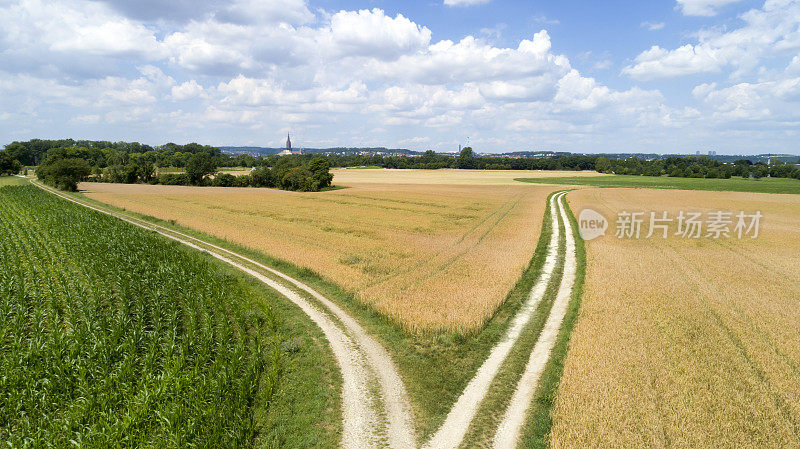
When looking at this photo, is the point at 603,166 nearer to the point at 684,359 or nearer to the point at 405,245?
the point at 405,245

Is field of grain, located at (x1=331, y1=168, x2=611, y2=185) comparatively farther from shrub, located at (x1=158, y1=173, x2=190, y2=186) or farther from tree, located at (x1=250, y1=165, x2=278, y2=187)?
shrub, located at (x1=158, y1=173, x2=190, y2=186)

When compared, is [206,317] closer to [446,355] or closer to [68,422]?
[68,422]

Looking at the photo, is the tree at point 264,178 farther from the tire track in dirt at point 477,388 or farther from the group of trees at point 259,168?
the tire track in dirt at point 477,388

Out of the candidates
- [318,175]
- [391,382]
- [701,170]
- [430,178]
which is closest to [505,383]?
[391,382]

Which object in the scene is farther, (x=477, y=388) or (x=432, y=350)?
(x=432, y=350)

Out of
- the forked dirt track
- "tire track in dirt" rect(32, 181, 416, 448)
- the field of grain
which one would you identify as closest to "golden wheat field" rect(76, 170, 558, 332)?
the forked dirt track

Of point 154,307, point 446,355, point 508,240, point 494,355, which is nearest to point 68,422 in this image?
point 154,307

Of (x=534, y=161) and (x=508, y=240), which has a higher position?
(x=534, y=161)
